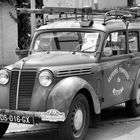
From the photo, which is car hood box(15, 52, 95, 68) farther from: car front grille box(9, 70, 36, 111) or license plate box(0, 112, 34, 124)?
license plate box(0, 112, 34, 124)

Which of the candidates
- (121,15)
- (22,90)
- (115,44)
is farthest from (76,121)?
(121,15)

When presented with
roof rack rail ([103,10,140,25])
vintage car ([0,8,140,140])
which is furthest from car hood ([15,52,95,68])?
roof rack rail ([103,10,140,25])

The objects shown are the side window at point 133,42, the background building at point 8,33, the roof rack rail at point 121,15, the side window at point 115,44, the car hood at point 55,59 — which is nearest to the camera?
the car hood at point 55,59

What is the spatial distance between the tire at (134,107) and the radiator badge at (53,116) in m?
2.72

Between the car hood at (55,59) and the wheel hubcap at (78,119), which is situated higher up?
the car hood at (55,59)

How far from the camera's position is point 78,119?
19.5ft

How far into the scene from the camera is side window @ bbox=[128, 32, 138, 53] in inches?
308

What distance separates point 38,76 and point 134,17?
346 centimetres

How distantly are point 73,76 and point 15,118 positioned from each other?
42.6 inches

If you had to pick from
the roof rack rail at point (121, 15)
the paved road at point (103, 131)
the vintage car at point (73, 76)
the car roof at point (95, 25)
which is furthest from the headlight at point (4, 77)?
the roof rack rail at point (121, 15)

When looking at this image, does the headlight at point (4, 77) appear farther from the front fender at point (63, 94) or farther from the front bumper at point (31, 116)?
the front fender at point (63, 94)

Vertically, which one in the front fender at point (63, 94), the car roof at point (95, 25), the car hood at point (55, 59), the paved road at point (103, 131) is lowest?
the paved road at point (103, 131)

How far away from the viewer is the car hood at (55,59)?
235 inches

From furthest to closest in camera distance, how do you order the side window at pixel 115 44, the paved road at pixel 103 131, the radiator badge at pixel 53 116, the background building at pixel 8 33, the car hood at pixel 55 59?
the background building at pixel 8 33 < the side window at pixel 115 44 < the paved road at pixel 103 131 < the car hood at pixel 55 59 < the radiator badge at pixel 53 116
